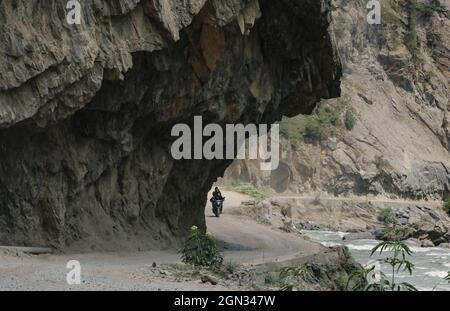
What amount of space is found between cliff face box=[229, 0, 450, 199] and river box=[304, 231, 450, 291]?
13.3 m

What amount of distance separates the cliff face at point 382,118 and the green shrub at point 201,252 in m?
40.3

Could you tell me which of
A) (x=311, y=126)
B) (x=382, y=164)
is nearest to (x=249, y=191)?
(x=311, y=126)

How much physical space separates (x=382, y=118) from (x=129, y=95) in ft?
181

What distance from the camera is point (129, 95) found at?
16719 mm

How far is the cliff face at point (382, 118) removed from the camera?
60562mm

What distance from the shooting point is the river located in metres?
23.3

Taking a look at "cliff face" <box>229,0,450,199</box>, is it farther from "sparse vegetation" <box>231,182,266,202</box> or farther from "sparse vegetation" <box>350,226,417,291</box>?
"sparse vegetation" <box>350,226,417,291</box>

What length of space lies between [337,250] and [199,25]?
838 centimetres
